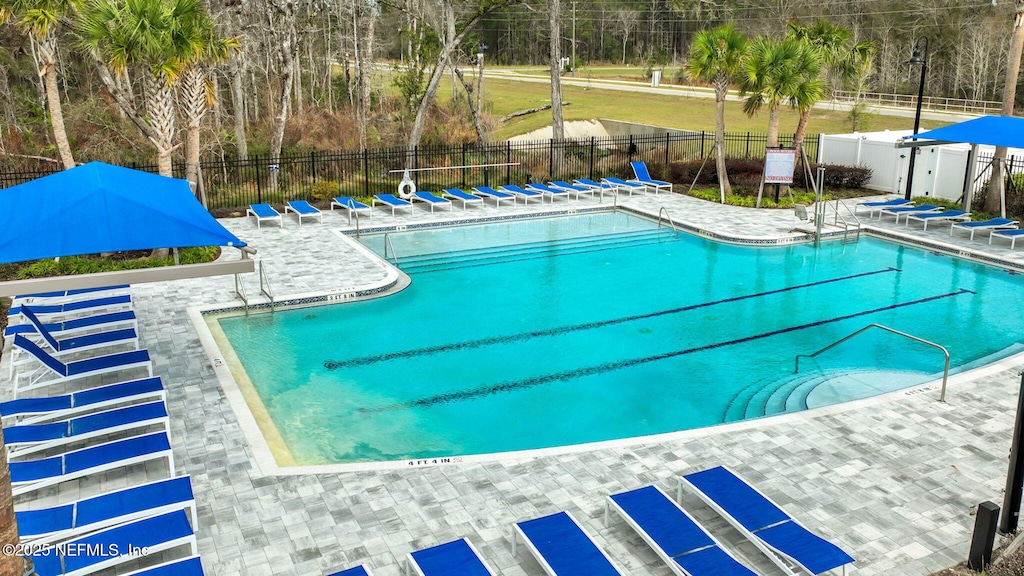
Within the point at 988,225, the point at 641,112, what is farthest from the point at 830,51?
the point at 641,112

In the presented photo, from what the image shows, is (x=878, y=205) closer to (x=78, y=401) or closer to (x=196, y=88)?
(x=196, y=88)

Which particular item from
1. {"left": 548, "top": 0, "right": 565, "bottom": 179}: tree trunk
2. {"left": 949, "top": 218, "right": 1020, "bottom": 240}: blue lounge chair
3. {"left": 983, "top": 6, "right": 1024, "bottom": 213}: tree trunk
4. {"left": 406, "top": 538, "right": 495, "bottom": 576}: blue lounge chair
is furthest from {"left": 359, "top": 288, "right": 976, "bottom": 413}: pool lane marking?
{"left": 548, "top": 0, "right": 565, "bottom": 179}: tree trunk

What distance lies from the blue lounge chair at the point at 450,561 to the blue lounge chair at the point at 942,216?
54.5 ft

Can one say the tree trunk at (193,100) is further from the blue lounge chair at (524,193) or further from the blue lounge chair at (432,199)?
the blue lounge chair at (524,193)

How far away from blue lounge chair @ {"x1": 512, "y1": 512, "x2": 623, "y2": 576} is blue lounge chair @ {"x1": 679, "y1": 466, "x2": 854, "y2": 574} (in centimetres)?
122

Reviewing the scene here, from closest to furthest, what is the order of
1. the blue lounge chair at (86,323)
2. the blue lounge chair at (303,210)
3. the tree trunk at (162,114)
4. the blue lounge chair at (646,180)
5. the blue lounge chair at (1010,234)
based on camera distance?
1. the blue lounge chair at (86,323)
2. the tree trunk at (162,114)
3. the blue lounge chair at (1010,234)
4. the blue lounge chair at (303,210)
5. the blue lounge chair at (646,180)

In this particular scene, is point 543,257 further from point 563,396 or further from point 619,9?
point 619,9

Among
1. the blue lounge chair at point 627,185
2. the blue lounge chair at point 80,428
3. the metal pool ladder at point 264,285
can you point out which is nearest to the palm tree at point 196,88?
the metal pool ladder at point 264,285

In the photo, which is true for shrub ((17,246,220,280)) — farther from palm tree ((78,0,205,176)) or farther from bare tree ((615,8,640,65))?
bare tree ((615,8,640,65))

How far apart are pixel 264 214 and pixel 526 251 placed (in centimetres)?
640

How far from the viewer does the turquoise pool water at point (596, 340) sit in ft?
32.9

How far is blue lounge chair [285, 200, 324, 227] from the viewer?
1955 cm

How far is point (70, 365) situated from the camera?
32.0 feet

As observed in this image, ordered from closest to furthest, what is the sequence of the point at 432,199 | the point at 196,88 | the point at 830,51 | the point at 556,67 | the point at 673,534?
the point at 673,534
the point at 196,88
the point at 830,51
the point at 432,199
the point at 556,67
